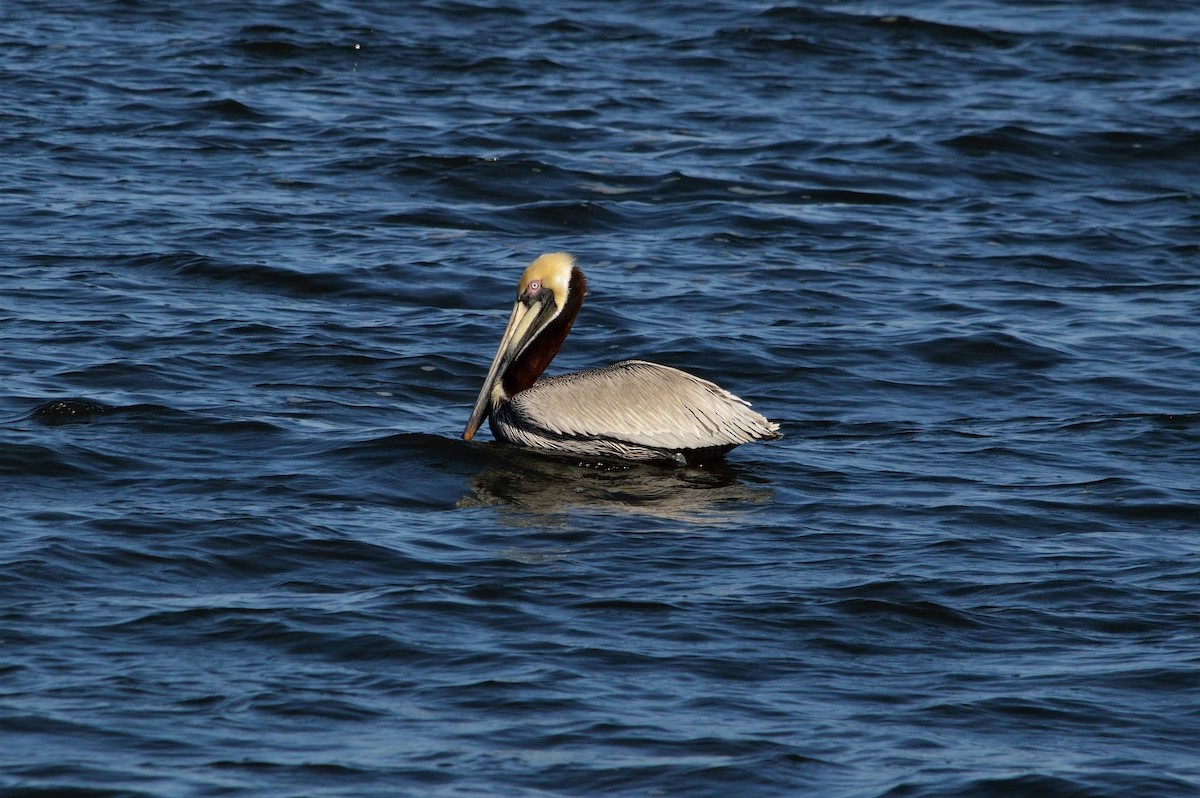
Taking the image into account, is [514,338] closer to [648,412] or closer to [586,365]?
[648,412]

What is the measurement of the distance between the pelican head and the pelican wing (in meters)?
0.39

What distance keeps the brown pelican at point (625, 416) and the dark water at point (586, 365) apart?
17 centimetres

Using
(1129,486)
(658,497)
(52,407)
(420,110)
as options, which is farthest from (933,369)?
(420,110)

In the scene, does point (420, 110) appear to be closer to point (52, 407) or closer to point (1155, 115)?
point (1155, 115)

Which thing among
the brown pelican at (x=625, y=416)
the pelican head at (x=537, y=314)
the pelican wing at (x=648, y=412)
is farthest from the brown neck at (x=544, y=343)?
the pelican wing at (x=648, y=412)

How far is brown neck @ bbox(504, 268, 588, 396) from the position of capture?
322 inches

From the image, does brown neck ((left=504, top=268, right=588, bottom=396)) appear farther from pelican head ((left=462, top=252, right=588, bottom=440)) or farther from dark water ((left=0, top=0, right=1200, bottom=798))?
dark water ((left=0, top=0, right=1200, bottom=798))

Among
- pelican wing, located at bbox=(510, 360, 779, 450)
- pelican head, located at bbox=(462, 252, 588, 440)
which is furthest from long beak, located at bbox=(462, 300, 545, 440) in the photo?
pelican wing, located at bbox=(510, 360, 779, 450)

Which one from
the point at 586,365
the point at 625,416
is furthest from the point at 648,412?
the point at 586,365

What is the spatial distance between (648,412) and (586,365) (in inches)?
68.8

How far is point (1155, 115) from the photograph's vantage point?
1505cm

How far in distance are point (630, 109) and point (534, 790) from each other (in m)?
10.6

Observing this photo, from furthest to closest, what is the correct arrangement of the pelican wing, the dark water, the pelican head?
the pelican head
the pelican wing
the dark water

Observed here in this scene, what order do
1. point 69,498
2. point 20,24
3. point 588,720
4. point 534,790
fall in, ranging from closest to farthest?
point 534,790 < point 588,720 < point 69,498 < point 20,24
